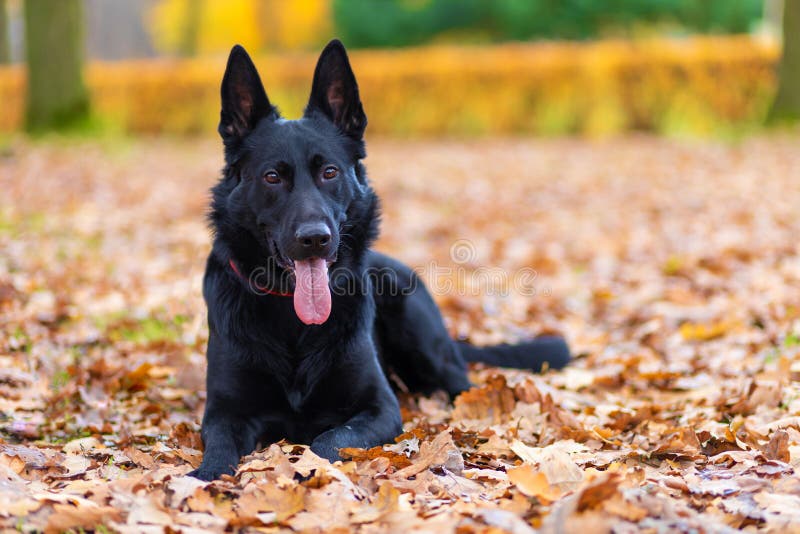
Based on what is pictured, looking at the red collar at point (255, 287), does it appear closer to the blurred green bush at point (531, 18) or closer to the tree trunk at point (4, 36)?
the tree trunk at point (4, 36)

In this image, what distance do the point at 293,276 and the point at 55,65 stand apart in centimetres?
1182

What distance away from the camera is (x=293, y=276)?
129 inches

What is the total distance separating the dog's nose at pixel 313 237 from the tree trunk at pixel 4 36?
18.0 m

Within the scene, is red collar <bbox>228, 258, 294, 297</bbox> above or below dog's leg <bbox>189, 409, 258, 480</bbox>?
above

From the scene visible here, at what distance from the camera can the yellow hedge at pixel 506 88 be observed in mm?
16141

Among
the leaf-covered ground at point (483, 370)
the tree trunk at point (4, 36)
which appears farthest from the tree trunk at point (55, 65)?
the tree trunk at point (4, 36)

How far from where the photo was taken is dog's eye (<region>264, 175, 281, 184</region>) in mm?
3271

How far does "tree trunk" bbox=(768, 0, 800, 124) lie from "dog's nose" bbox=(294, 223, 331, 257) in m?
12.6

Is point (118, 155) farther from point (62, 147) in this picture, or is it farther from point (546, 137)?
point (546, 137)

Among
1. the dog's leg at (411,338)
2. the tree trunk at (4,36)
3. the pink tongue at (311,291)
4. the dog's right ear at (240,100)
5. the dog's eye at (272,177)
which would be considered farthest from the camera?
the tree trunk at (4,36)

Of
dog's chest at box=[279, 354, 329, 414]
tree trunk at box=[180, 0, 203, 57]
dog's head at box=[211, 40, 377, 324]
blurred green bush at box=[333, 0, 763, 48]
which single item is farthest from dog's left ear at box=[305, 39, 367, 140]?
blurred green bush at box=[333, 0, 763, 48]

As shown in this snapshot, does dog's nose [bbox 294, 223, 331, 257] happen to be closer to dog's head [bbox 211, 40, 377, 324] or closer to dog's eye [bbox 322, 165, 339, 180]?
dog's head [bbox 211, 40, 377, 324]

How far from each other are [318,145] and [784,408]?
2.27 metres

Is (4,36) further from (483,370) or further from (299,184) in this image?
(299,184)
